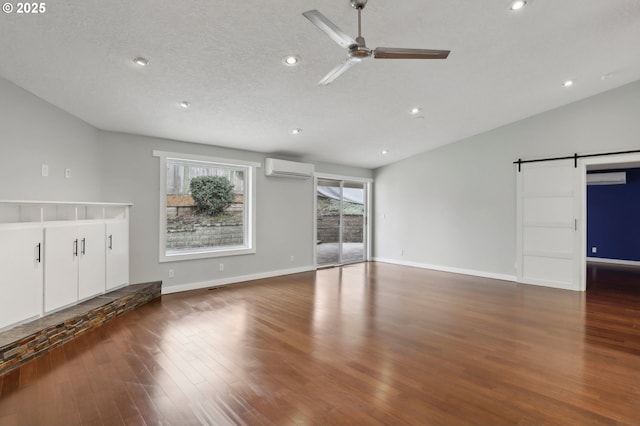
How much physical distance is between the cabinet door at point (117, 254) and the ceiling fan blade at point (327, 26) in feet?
12.2

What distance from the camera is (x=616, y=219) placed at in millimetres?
7500

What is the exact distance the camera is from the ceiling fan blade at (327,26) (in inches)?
76.2

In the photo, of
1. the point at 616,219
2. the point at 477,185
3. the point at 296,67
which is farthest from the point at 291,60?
the point at 616,219

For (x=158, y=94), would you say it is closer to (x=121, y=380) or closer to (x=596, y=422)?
(x=121, y=380)

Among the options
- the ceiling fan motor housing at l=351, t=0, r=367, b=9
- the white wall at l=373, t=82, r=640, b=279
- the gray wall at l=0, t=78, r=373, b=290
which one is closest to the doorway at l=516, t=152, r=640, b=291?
the white wall at l=373, t=82, r=640, b=279

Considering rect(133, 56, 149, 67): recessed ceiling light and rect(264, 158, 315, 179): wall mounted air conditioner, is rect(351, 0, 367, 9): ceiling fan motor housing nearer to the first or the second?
rect(133, 56, 149, 67): recessed ceiling light

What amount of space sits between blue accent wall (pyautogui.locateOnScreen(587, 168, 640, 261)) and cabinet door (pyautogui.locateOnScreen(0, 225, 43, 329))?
431 inches

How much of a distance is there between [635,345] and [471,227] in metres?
3.50

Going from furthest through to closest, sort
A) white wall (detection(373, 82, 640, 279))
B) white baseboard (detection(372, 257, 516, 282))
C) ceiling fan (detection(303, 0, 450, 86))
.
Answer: white baseboard (detection(372, 257, 516, 282)) < white wall (detection(373, 82, 640, 279)) < ceiling fan (detection(303, 0, 450, 86))

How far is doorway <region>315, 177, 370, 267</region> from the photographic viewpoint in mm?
7328

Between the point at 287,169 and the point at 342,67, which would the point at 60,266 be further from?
the point at 287,169

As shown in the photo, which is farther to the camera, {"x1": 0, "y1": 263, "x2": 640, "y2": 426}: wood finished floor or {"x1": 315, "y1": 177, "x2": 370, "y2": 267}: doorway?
{"x1": 315, "y1": 177, "x2": 370, "y2": 267}: doorway

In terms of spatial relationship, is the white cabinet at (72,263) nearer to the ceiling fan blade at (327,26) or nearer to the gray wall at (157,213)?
the gray wall at (157,213)

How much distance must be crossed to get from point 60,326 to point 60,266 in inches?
25.3
